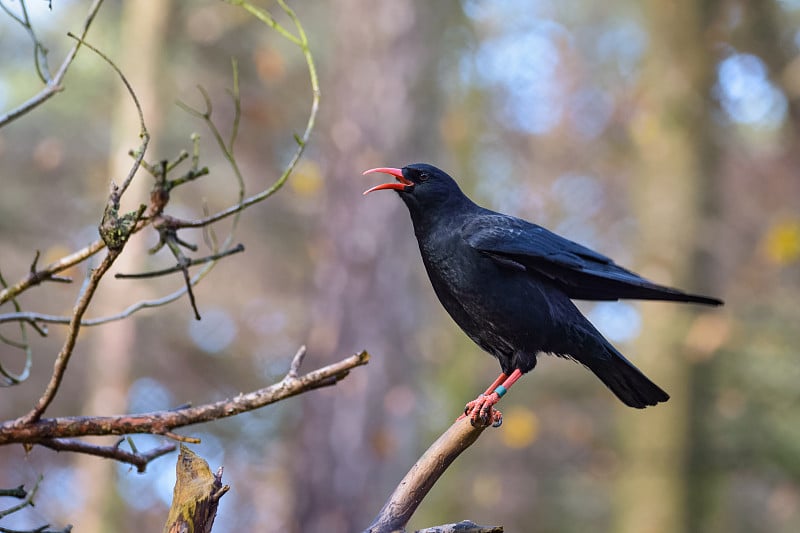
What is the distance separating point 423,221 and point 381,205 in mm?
4343

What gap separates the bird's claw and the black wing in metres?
0.40

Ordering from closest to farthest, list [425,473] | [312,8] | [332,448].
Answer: [425,473]
[332,448]
[312,8]

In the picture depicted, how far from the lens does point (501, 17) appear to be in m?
14.9

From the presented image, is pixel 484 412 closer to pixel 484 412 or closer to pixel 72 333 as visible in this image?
pixel 484 412

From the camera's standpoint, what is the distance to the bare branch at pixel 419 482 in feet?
6.60

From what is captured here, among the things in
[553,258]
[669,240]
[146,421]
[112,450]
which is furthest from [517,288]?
[669,240]

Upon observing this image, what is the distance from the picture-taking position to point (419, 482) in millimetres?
2049

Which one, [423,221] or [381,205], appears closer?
[423,221]

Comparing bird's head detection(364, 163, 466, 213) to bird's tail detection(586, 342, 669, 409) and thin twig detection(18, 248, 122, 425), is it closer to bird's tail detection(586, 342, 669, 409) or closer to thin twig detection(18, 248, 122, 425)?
bird's tail detection(586, 342, 669, 409)

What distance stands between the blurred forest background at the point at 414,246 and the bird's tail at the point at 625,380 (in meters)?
4.12

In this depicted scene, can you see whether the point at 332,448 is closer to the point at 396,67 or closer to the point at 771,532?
the point at 396,67

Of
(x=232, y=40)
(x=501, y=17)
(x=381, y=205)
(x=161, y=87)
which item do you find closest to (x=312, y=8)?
(x=232, y=40)

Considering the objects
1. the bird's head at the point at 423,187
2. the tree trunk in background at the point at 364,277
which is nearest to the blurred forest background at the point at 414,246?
the tree trunk in background at the point at 364,277

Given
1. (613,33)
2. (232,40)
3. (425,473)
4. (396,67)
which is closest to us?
(425,473)
